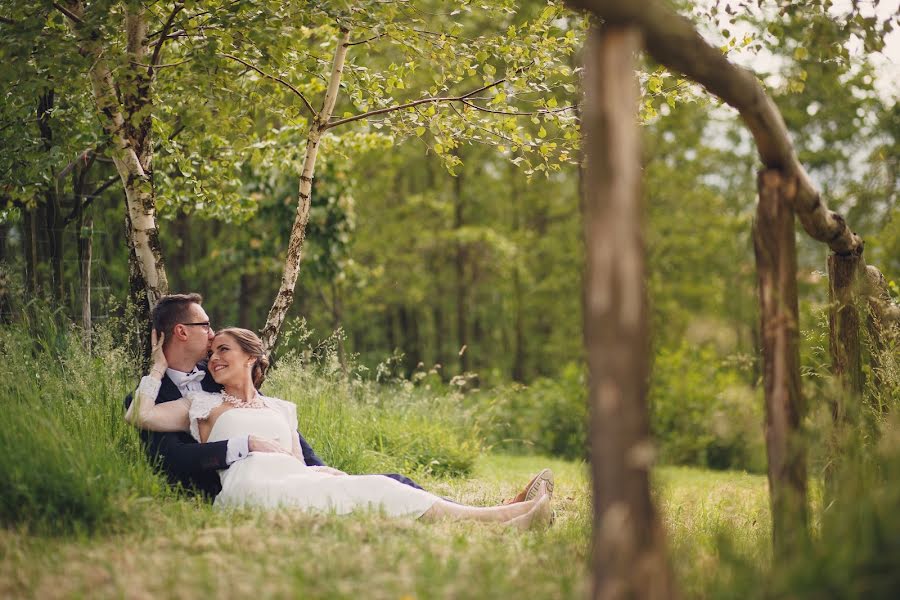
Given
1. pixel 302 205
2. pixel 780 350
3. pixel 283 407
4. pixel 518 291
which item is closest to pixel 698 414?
pixel 302 205

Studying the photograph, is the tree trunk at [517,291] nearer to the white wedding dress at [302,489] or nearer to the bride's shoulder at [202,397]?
the bride's shoulder at [202,397]

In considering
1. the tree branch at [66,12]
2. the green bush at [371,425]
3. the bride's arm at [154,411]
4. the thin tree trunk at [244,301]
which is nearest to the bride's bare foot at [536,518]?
the bride's arm at [154,411]

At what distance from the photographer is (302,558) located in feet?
10.8

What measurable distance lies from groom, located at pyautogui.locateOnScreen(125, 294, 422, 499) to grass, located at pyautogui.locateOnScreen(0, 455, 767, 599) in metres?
0.25

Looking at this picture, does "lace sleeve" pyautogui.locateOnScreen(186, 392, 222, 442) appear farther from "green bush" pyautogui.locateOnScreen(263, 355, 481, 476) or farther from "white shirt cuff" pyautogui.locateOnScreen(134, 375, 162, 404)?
"green bush" pyautogui.locateOnScreen(263, 355, 481, 476)

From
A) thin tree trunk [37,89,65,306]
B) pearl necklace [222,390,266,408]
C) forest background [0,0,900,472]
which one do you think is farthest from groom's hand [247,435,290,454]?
thin tree trunk [37,89,65,306]

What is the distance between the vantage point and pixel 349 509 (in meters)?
4.53

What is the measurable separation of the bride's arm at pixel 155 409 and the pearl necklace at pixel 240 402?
0.73 ft

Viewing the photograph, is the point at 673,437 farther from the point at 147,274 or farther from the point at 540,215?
the point at 540,215

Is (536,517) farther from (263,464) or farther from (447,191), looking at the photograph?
(447,191)

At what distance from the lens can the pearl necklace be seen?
506cm

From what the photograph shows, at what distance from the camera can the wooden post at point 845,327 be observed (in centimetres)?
445

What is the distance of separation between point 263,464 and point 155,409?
71cm

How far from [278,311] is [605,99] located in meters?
4.10
